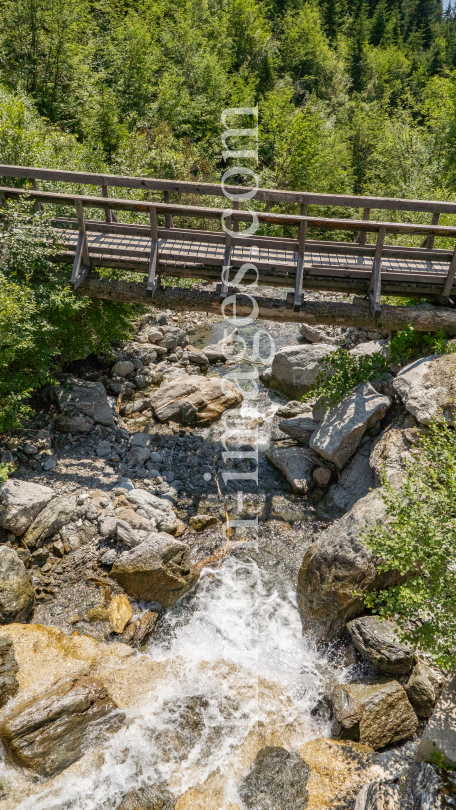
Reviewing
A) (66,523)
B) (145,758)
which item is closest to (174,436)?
(66,523)

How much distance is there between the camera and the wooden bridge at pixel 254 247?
9.84 metres

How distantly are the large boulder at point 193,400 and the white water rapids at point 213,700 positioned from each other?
4.76 m

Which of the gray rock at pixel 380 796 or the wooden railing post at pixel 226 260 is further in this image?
the wooden railing post at pixel 226 260

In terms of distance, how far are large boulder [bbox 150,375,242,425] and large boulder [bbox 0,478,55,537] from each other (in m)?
4.18

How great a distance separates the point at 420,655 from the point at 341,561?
1.69 metres

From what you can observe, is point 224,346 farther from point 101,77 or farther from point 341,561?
point 101,77

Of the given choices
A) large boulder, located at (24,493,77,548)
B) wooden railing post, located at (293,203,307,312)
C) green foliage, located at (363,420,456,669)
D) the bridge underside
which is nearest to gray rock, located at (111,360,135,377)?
the bridge underside

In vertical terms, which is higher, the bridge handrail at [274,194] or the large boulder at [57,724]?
the bridge handrail at [274,194]

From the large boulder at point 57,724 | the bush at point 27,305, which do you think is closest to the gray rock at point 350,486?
the large boulder at point 57,724

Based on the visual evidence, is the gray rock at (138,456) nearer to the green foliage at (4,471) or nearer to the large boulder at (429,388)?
the green foliage at (4,471)

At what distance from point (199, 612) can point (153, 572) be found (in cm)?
110

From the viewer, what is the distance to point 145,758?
21.6ft

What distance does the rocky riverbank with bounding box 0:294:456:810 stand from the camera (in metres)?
6.41

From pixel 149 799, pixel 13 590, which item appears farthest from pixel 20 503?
pixel 149 799
